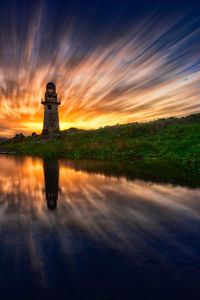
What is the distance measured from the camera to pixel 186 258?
2104 mm

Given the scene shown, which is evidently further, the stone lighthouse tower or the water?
the stone lighthouse tower

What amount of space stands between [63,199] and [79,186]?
1.37m

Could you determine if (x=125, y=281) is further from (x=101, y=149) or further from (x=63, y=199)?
(x=101, y=149)

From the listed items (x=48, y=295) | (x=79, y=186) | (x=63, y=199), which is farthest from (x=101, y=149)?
(x=48, y=295)

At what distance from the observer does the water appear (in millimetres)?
1688

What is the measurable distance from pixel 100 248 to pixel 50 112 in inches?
1793

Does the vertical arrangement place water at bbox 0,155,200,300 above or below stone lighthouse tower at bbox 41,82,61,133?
below

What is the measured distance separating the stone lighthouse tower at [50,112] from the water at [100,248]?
4224cm

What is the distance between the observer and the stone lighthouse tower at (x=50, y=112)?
44375mm

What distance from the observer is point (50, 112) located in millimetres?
44625

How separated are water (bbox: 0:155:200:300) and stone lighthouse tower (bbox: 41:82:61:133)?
139 feet

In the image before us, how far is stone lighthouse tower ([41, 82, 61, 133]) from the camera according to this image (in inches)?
1747

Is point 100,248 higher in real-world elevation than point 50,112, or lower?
lower

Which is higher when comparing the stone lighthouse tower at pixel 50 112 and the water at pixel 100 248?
the stone lighthouse tower at pixel 50 112
